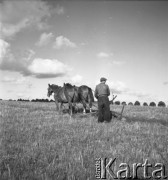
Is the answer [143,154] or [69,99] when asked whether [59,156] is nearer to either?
[143,154]

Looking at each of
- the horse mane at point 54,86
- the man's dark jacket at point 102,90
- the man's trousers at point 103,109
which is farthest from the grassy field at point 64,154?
the horse mane at point 54,86

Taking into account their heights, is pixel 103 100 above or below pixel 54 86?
below

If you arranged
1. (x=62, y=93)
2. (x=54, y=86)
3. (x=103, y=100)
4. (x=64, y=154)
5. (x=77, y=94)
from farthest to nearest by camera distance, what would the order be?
1. (x=54, y=86)
2. (x=62, y=93)
3. (x=77, y=94)
4. (x=103, y=100)
5. (x=64, y=154)

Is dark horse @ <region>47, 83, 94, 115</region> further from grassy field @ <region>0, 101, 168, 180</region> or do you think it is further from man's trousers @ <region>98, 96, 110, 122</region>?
grassy field @ <region>0, 101, 168, 180</region>

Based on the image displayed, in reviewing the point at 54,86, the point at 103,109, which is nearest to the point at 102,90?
the point at 103,109

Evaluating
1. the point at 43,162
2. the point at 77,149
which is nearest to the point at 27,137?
the point at 77,149

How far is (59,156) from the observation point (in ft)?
20.1
